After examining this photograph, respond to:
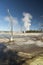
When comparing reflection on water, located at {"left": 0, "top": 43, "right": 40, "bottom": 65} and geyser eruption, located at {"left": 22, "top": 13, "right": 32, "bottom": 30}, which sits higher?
geyser eruption, located at {"left": 22, "top": 13, "right": 32, "bottom": 30}

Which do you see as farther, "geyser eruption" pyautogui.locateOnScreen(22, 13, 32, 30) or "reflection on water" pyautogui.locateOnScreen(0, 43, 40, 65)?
"geyser eruption" pyautogui.locateOnScreen(22, 13, 32, 30)

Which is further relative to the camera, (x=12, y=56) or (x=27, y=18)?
(x=27, y=18)

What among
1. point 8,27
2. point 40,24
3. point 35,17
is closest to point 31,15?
point 35,17

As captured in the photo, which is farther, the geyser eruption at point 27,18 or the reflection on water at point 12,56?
the geyser eruption at point 27,18

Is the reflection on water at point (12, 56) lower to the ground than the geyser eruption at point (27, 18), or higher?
lower

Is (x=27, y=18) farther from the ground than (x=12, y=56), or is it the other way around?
(x=27, y=18)

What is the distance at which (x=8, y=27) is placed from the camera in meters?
4.48

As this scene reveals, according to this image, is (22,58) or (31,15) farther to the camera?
(31,15)

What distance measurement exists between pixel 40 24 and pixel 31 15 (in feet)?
1.46

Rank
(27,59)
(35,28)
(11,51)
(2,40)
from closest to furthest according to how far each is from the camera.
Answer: (27,59)
(11,51)
(35,28)
(2,40)

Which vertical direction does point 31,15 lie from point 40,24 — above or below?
above

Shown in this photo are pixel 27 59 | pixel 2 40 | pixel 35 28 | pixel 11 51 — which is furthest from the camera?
pixel 2 40

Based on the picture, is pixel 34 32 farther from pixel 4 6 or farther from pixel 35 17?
pixel 4 6

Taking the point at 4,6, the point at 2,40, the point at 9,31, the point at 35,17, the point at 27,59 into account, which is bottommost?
the point at 27,59
